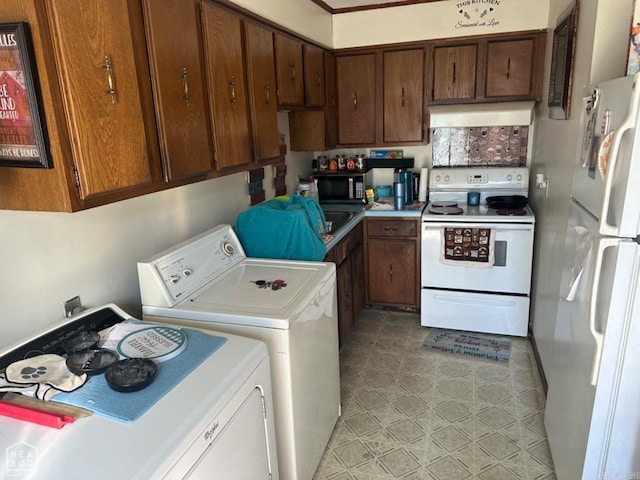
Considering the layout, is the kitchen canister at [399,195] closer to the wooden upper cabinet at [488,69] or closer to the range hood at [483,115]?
the range hood at [483,115]

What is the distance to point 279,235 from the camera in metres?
2.38

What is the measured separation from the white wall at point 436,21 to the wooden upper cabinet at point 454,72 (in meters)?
0.11

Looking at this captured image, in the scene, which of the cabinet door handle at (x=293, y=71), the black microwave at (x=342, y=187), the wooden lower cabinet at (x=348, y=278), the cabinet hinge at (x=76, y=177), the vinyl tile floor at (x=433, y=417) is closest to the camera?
the cabinet hinge at (x=76, y=177)

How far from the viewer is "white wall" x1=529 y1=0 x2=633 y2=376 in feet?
6.16

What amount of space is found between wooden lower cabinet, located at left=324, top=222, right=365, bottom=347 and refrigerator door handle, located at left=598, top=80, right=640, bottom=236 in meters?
1.56

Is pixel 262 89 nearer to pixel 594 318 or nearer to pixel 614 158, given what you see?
pixel 614 158

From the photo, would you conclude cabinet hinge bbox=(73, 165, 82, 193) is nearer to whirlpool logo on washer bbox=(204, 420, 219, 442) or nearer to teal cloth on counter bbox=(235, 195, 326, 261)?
whirlpool logo on washer bbox=(204, 420, 219, 442)

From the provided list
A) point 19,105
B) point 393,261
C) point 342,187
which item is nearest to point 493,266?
point 393,261

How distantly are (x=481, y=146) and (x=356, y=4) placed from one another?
5.03ft

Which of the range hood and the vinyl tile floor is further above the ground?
the range hood

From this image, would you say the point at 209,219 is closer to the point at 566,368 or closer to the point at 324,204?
the point at 324,204

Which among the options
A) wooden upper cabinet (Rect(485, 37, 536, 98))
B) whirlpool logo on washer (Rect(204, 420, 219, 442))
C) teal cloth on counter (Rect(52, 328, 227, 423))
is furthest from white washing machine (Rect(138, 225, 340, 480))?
wooden upper cabinet (Rect(485, 37, 536, 98))

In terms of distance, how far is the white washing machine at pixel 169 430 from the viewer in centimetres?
99

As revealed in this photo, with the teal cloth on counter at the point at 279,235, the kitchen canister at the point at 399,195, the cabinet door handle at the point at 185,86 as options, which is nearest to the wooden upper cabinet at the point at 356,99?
the kitchen canister at the point at 399,195
